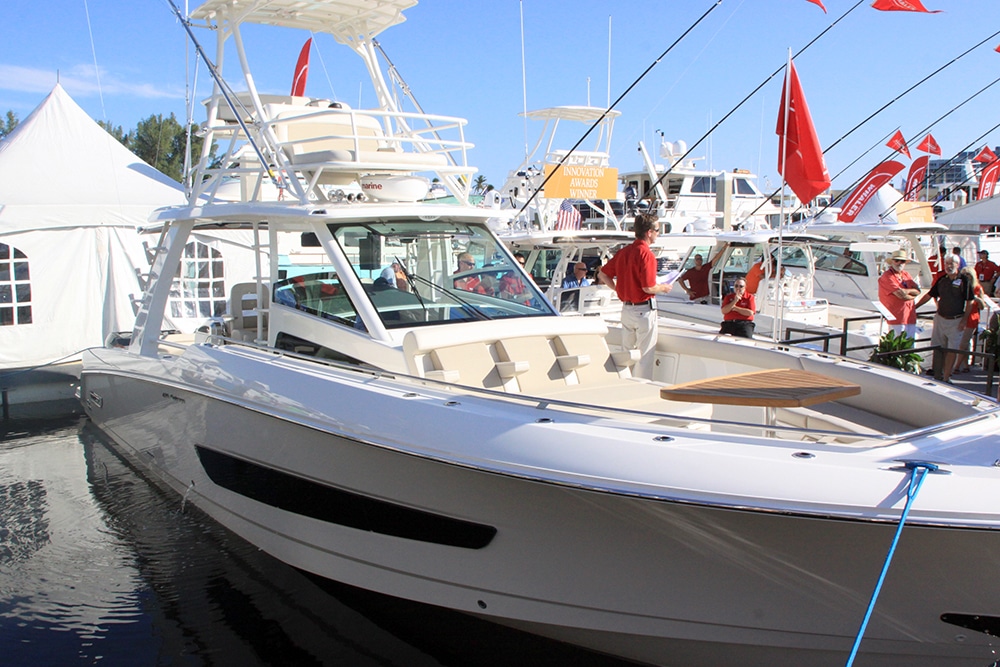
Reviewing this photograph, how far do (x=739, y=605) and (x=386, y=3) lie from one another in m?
4.79

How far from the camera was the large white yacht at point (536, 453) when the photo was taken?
290 centimetres

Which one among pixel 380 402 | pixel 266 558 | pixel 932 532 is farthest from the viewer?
pixel 266 558

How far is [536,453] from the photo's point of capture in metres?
3.14

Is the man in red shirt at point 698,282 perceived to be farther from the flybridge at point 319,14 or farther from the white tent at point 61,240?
the white tent at point 61,240

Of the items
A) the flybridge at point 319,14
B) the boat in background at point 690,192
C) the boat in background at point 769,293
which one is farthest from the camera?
the boat in background at point 690,192

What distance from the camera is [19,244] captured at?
33.5 ft

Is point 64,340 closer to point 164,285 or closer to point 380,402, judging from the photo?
point 164,285

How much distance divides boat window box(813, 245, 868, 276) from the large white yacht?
11.0 metres

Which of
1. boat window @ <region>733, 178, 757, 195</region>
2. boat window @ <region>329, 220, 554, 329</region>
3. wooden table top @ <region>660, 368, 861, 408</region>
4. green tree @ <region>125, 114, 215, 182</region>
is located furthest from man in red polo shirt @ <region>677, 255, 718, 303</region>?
green tree @ <region>125, 114, 215, 182</region>

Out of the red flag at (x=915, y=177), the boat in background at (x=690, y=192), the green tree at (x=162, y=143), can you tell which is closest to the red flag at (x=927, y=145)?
the red flag at (x=915, y=177)

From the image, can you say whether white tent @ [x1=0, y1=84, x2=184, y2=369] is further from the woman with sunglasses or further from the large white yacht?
the woman with sunglasses

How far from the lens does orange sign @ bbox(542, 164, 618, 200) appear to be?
12.2m

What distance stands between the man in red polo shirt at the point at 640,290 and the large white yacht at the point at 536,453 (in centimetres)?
24

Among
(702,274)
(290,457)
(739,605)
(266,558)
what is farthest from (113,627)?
(702,274)
